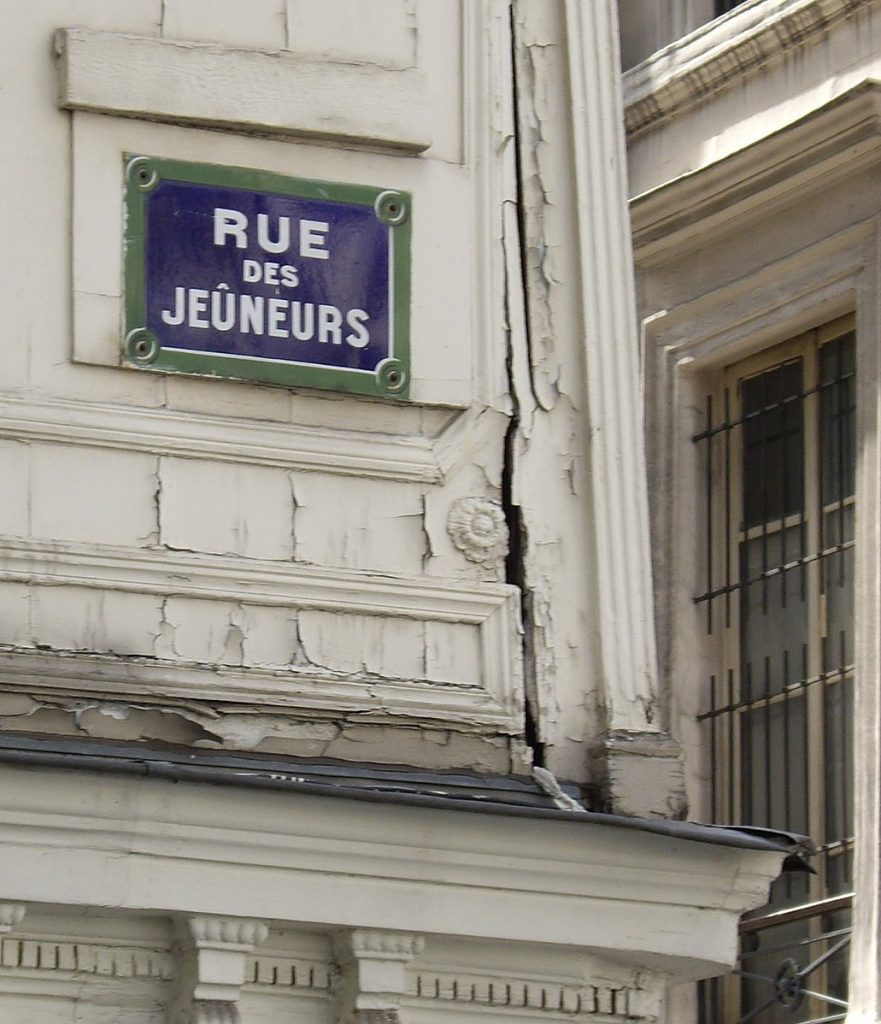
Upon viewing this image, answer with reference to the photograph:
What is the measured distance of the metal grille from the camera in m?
11.7

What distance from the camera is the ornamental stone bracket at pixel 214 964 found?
7.59m

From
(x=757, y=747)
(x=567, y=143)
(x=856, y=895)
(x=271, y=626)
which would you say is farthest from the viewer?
(x=757, y=747)

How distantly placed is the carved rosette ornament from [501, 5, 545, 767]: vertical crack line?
60mm

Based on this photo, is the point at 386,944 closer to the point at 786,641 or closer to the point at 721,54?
the point at 786,641

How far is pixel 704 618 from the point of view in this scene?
12555 mm

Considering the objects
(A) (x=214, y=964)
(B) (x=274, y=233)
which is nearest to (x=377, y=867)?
(A) (x=214, y=964)

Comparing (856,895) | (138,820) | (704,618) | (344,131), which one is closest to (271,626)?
(138,820)

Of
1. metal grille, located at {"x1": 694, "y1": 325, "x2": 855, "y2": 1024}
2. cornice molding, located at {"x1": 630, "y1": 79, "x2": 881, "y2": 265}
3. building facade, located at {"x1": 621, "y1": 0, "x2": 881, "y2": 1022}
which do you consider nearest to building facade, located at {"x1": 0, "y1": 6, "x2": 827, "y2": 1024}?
cornice molding, located at {"x1": 630, "y1": 79, "x2": 881, "y2": 265}

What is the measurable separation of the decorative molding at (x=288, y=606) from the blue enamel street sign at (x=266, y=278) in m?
0.57

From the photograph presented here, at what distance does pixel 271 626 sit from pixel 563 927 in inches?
45.2

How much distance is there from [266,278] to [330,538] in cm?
77

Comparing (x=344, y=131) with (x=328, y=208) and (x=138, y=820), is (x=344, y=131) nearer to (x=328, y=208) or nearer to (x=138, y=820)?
(x=328, y=208)

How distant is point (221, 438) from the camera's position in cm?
831

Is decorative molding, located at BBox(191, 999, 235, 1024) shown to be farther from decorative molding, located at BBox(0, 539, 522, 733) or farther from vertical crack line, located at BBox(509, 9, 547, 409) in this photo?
vertical crack line, located at BBox(509, 9, 547, 409)
